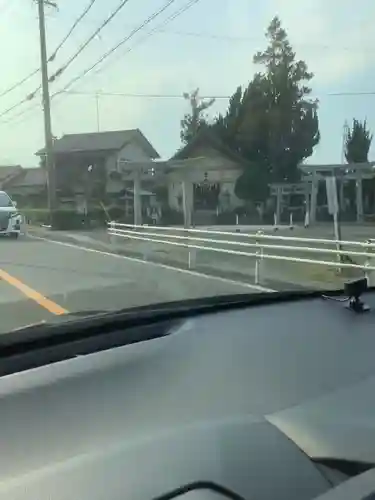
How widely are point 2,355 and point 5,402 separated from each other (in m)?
0.46

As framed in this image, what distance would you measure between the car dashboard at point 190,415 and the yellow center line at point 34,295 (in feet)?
13.0

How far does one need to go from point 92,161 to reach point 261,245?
14763 millimetres

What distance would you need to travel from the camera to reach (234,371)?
2863 mm

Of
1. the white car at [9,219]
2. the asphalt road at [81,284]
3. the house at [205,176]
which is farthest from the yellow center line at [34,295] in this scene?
the white car at [9,219]

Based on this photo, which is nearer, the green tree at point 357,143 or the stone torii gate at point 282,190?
the green tree at point 357,143

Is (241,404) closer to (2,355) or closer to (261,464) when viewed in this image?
(261,464)

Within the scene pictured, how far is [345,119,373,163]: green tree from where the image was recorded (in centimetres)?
848

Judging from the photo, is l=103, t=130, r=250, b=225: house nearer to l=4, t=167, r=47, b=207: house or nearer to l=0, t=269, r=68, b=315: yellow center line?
l=0, t=269, r=68, b=315: yellow center line

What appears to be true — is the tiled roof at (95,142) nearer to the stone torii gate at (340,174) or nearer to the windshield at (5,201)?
the windshield at (5,201)

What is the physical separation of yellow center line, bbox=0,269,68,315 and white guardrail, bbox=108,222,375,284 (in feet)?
10.5

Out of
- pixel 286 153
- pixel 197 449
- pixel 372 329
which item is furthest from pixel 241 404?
pixel 286 153

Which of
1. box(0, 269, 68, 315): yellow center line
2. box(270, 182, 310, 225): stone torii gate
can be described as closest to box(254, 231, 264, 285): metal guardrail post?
box(270, 182, 310, 225): stone torii gate

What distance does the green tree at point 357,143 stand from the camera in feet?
27.8

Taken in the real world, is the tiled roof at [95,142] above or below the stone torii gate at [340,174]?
above
